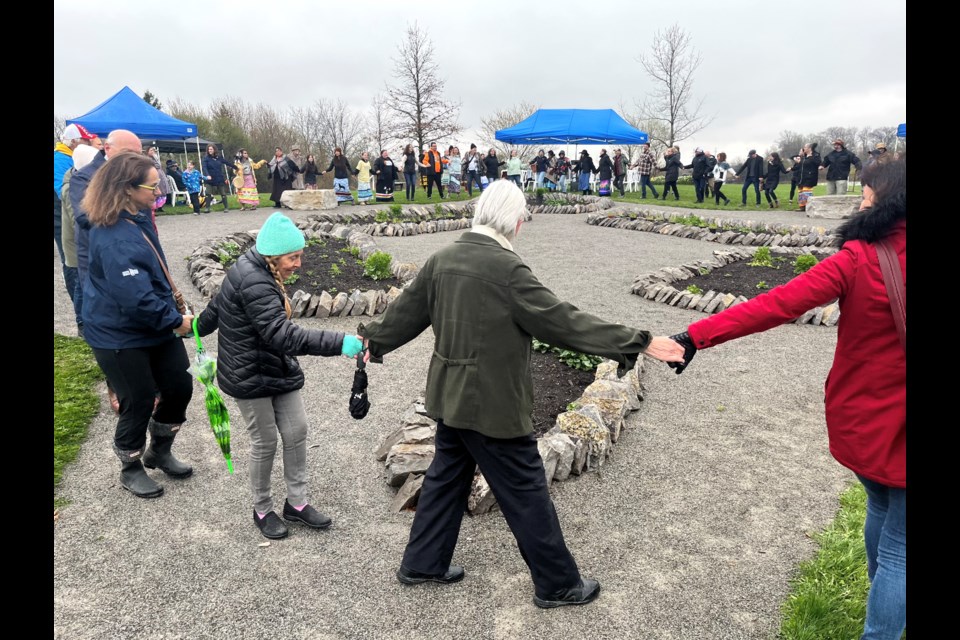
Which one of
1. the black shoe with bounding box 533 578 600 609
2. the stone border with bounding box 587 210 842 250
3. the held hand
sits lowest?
the black shoe with bounding box 533 578 600 609

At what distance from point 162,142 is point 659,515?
74.1 feet

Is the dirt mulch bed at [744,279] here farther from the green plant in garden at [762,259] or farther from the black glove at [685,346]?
the black glove at [685,346]

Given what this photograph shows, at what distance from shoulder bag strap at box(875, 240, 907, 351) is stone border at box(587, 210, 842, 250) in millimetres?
12826

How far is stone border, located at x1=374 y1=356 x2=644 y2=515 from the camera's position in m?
4.15

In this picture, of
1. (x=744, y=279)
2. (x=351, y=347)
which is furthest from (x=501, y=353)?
(x=744, y=279)

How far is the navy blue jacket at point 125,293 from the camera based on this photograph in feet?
12.3

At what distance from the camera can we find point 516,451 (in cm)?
303

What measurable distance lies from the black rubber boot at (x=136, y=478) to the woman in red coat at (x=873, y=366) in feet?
12.6

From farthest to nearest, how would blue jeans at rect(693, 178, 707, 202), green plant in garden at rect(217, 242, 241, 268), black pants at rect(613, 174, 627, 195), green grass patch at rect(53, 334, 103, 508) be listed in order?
black pants at rect(613, 174, 627, 195)
blue jeans at rect(693, 178, 707, 202)
green plant in garden at rect(217, 242, 241, 268)
green grass patch at rect(53, 334, 103, 508)

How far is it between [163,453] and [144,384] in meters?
0.70

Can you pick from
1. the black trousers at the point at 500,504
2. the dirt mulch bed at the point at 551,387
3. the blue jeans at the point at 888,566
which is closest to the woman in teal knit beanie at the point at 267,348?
the black trousers at the point at 500,504

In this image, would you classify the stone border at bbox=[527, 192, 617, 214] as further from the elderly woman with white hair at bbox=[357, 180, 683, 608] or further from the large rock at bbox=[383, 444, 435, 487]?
the elderly woman with white hair at bbox=[357, 180, 683, 608]

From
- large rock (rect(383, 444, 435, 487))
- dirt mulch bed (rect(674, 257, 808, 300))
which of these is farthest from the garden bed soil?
large rock (rect(383, 444, 435, 487))

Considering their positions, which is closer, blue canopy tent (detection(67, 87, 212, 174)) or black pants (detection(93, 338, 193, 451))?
black pants (detection(93, 338, 193, 451))
